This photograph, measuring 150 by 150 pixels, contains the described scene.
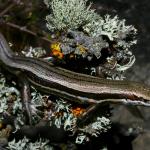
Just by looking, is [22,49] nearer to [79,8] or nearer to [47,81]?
[47,81]

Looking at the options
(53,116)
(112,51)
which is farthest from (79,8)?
(53,116)

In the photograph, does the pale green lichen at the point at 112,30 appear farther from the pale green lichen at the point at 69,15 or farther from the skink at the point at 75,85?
the skink at the point at 75,85

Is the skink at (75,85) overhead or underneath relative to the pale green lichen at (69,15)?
underneath

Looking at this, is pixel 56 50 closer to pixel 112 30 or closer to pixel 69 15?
pixel 69 15

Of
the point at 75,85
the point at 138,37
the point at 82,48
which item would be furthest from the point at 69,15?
the point at 138,37

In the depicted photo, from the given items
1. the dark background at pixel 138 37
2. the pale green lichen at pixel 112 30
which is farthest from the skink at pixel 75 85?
the dark background at pixel 138 37
